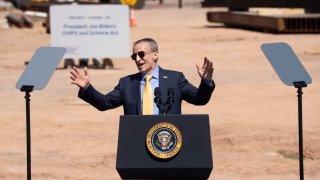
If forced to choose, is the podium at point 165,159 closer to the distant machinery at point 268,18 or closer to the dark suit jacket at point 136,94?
the dark suit jacket at point 136,94

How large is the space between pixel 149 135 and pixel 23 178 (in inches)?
194

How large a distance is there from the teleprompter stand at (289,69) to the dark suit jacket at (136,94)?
0.72m

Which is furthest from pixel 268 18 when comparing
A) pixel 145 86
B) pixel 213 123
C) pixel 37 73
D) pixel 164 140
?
pixel 164 140

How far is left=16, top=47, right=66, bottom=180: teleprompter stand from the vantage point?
7.91 m

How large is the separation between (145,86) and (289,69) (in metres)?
1.18

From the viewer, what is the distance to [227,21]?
39375mm

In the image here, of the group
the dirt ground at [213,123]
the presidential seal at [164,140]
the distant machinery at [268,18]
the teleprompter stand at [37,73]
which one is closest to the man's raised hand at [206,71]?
the presidential seal at [164,140]

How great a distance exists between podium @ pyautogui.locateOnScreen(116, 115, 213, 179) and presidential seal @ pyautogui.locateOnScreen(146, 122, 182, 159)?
2cm

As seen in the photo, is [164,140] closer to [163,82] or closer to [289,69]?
[163,82]

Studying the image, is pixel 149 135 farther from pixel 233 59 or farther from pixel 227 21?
pixel 227 21

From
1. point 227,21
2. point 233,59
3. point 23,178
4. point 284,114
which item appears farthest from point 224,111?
point 227,21

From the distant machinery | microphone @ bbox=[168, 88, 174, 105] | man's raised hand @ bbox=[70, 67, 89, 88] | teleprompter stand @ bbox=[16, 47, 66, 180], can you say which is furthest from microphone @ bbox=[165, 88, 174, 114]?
the distant machinery

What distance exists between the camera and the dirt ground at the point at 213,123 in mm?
12703

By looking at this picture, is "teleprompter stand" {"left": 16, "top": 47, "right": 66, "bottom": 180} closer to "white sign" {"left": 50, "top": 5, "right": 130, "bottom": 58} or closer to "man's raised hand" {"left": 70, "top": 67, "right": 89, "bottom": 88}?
"man's raised hand" {"left": 70, "top": 67, "right": 89, "bottom": 88}
